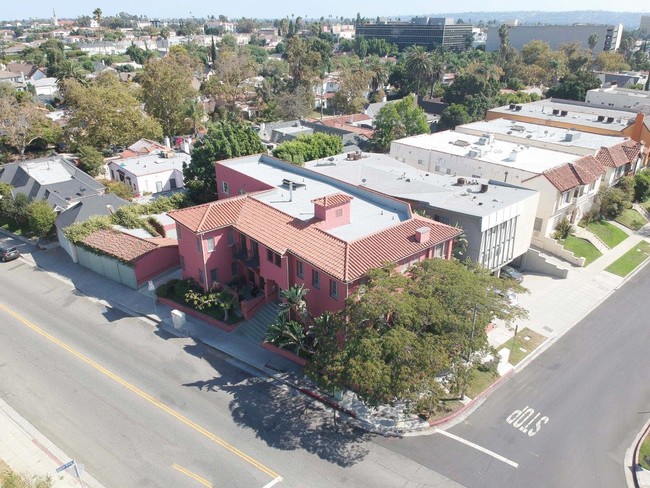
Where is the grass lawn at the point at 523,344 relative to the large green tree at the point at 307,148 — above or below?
below

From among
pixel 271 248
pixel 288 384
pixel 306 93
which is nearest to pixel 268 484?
pixel 288 384

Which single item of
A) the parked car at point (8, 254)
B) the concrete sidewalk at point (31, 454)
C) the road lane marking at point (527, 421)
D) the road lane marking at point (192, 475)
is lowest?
the road lane marking at point (527, 421)

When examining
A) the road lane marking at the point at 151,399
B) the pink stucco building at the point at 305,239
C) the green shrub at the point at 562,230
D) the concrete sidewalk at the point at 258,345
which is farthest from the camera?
the green shrub at the point at 562,230

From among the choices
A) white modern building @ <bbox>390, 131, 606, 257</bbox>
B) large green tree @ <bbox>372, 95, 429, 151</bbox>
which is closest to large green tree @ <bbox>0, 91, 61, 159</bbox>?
large green tree @ <bbox>372, 95, 429, 151</bbox>

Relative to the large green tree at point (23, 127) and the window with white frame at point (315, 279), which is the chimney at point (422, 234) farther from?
the large green tree at point (23, 127)

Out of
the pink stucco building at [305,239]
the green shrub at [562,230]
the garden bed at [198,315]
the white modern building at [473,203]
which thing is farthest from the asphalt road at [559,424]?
the green shrub at [562,230]

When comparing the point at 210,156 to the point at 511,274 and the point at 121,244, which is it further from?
the point at 511,274

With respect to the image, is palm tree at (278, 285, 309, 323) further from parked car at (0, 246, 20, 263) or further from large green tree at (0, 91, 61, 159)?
large green tree at (0, 91, 61, 159)
